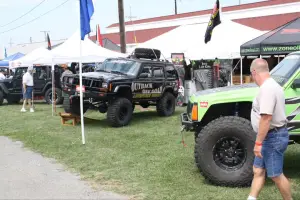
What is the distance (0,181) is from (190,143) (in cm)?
417

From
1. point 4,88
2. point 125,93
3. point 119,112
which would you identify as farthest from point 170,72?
point 4,88

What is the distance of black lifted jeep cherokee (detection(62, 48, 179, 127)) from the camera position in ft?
37.6

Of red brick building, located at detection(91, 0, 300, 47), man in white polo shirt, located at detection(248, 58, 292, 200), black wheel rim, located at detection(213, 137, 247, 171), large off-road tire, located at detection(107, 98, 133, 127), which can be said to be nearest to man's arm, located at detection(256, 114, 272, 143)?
man in white polo shirt, located at detection(248, 58, 292, 200)

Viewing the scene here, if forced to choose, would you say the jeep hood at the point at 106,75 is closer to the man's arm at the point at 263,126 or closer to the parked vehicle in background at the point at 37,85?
the parked vehicle in background at the point at 37,85

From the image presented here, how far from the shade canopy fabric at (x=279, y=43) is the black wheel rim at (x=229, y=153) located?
679cm

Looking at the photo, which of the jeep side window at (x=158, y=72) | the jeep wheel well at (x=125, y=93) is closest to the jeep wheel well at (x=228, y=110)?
the jeep wheel well at (x=125, y=93)

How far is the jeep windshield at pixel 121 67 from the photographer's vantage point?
12.6 metres

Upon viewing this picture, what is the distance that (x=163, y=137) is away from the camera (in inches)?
390

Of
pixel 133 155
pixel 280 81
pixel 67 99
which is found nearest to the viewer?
pixel 280 81

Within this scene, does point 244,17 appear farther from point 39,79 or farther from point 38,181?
point 38,181

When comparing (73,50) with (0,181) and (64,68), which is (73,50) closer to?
(64,68)

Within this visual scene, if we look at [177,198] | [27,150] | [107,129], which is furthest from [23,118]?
[177,198]

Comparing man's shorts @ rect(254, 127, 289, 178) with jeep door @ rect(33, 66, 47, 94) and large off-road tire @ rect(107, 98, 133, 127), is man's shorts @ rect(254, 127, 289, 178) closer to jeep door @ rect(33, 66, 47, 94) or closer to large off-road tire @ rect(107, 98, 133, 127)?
large off-road tire @ rect(107, 98, 133, 127)

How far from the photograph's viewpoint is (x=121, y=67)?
41.9 ft
